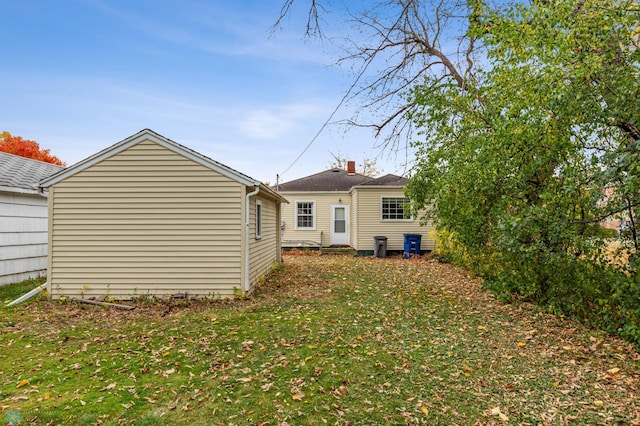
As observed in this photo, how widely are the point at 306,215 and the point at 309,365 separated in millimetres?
14652

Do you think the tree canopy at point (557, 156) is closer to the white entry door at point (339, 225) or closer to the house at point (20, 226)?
the house at point (20, 226)

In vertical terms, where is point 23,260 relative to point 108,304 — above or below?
above

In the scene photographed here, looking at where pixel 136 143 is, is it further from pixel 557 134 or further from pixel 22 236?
pixel 557 134

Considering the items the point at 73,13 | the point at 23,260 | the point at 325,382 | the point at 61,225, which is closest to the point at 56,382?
the point at 325,382

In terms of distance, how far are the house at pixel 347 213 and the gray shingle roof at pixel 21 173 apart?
10.3m

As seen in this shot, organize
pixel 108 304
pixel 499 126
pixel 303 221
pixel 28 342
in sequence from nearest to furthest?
pixel 28 342, pixel 499 126, pixel 108 304, pixel 303 221

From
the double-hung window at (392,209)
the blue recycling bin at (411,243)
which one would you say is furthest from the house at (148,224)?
the double-hung window at (392,209)

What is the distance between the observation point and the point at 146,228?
7719mm

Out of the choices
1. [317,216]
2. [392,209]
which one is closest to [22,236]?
[317,216]

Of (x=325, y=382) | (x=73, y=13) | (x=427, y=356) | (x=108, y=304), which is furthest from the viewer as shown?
(x=73, y=13)

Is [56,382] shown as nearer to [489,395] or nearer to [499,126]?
[489,395]

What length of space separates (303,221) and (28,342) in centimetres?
1426

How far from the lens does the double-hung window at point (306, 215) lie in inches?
741

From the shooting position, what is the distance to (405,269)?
484 inches
